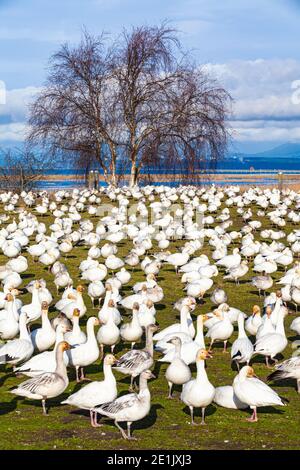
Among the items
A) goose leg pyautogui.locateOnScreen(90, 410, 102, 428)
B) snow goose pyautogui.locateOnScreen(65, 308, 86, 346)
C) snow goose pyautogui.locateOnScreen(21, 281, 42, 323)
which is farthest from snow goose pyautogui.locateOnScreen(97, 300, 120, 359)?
goose leg pyautogui.locateOnScreen(90, 410, 102, 428)

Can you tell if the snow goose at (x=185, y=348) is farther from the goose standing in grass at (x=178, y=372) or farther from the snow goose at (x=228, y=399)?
the snow goose at (x=228, y=399)

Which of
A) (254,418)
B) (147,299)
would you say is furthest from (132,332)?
(254,418)

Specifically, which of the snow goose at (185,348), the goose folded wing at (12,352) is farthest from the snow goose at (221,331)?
the goose folded wing at (12,352)

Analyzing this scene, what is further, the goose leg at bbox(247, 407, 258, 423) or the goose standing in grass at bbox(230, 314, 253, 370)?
the goose standing in grass at bbox(230, 314, 253, 370)

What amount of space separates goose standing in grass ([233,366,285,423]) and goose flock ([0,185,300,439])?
0.02m

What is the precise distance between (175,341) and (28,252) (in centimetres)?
1682

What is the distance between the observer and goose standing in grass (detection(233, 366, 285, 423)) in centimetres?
1109

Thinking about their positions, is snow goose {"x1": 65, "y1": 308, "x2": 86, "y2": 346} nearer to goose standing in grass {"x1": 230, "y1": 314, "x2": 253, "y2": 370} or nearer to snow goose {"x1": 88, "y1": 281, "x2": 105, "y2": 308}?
goose standing in grass {"x1": 230, "y1": 314, "x2": 253, "y2": 370}

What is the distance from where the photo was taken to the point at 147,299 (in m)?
17.9

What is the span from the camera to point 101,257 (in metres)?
28.2

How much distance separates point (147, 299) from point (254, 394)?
703cm

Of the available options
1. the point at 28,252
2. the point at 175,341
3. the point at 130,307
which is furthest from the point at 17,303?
the point at 28,252

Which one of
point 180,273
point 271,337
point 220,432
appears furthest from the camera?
point 180,273
